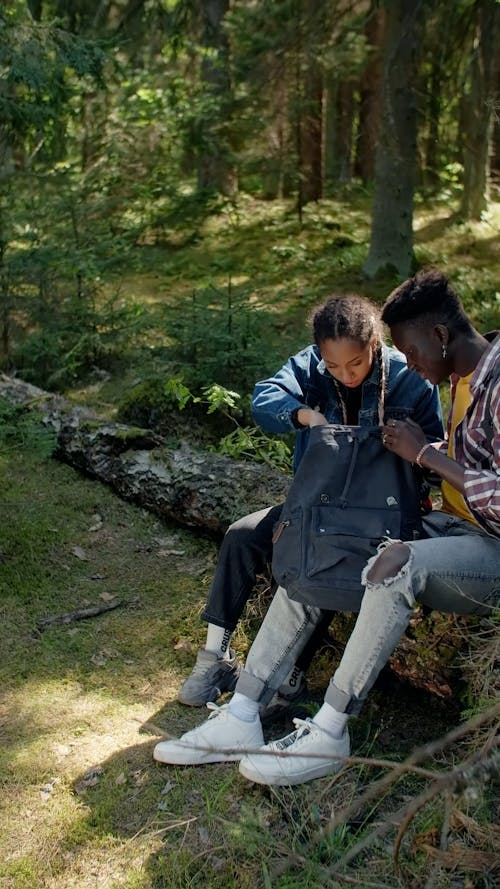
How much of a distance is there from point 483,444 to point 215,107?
9.12 metres

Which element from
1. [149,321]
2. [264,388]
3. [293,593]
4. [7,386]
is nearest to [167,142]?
[149,321]

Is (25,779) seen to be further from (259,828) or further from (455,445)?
(455,445)

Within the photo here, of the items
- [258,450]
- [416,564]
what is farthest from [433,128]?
[416,564]

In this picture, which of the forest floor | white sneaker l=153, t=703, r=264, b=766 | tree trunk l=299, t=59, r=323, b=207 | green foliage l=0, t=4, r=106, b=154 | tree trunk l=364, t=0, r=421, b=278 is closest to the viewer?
the forest floor

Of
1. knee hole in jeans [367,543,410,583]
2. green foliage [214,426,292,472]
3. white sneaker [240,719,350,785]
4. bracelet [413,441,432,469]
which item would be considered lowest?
white sneaker [240,719,350,785]

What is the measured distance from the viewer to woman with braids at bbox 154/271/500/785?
299cm

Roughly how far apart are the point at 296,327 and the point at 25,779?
6322 millimetres

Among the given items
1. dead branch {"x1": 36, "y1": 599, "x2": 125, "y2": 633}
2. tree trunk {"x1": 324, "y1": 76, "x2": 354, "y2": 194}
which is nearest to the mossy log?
dead branch {"x1": 36, "y1": 599, "x2": 125, "y2": 633}

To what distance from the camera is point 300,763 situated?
120 inches

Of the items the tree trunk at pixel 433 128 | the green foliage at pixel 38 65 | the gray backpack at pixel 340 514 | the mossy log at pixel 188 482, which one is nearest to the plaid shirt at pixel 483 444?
the gray backpack at pixel 340 514

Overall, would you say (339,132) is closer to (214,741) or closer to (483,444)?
(483,444)

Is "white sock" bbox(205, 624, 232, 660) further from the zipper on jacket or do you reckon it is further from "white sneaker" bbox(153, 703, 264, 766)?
the zipper on jacket

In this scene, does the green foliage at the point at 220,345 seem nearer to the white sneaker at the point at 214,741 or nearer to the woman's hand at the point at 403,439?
the woman's hand at the point at 403,439

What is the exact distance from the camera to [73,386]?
7.41m
